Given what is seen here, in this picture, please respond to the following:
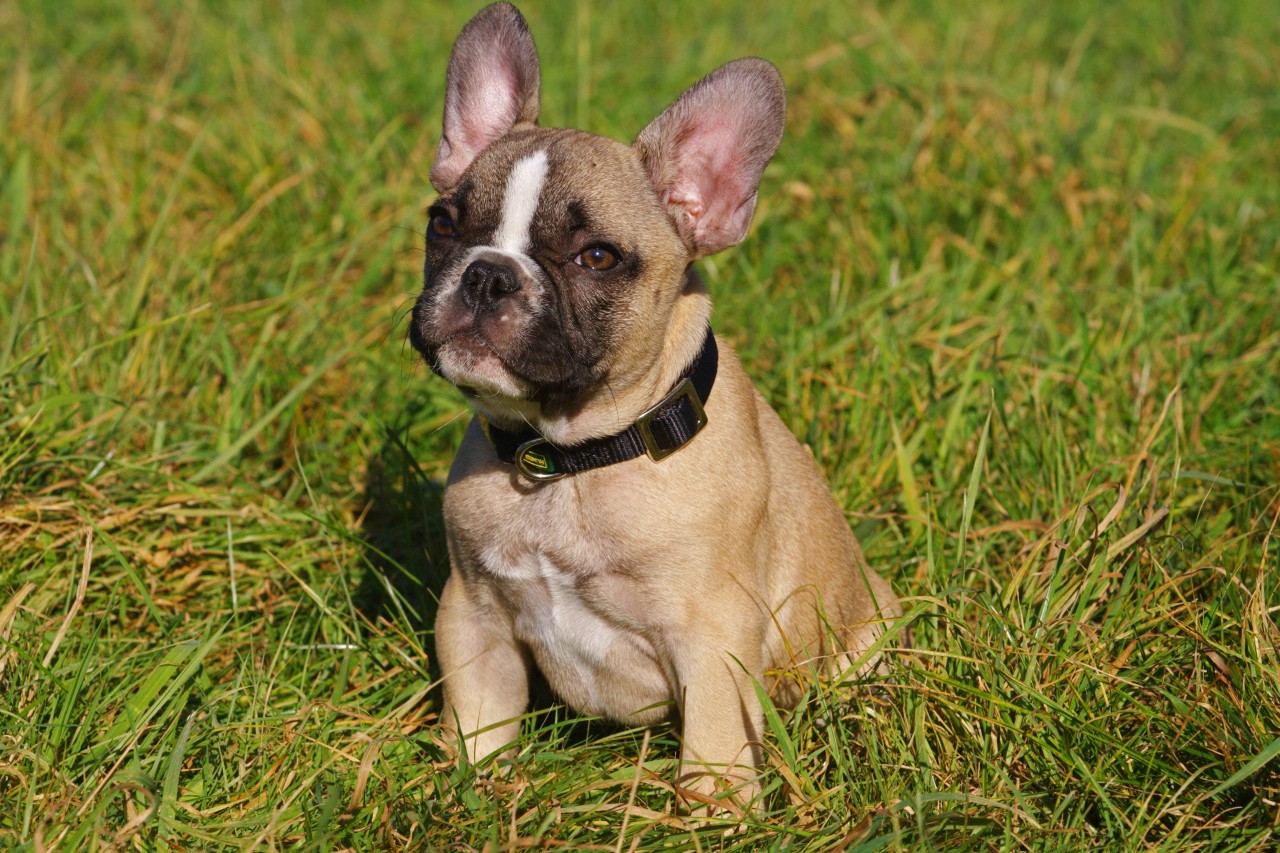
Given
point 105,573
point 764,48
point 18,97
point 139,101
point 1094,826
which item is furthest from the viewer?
point 764,48

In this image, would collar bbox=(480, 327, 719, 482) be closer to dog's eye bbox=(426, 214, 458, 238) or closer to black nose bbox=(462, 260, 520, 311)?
black nose bbox=(462, 260, 520, 311)

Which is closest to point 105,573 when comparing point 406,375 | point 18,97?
point 406,375

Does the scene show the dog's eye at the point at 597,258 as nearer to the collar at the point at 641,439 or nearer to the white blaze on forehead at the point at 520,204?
the white blaze on forehead at the point at 520,204

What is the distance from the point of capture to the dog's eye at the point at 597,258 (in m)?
4.00

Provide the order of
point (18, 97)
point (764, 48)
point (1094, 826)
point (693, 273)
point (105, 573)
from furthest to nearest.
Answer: point (764, 48) → point (18, 97) → point (105, 573) → point (693, 273) → point (1094, 826)

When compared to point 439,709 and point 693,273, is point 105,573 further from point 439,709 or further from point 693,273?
point 693,273

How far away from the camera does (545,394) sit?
401cm

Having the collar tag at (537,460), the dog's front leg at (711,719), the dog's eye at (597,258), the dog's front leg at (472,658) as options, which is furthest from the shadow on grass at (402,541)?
the dog's eye at (597,258)

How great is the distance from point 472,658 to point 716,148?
182 centimetres

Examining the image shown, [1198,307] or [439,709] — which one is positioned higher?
[1198,307]

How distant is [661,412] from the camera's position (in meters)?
4.02

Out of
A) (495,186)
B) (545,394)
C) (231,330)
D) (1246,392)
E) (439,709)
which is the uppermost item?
(495,186)

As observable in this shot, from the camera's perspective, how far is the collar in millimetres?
4023

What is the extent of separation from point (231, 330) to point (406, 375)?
32.4 inches
